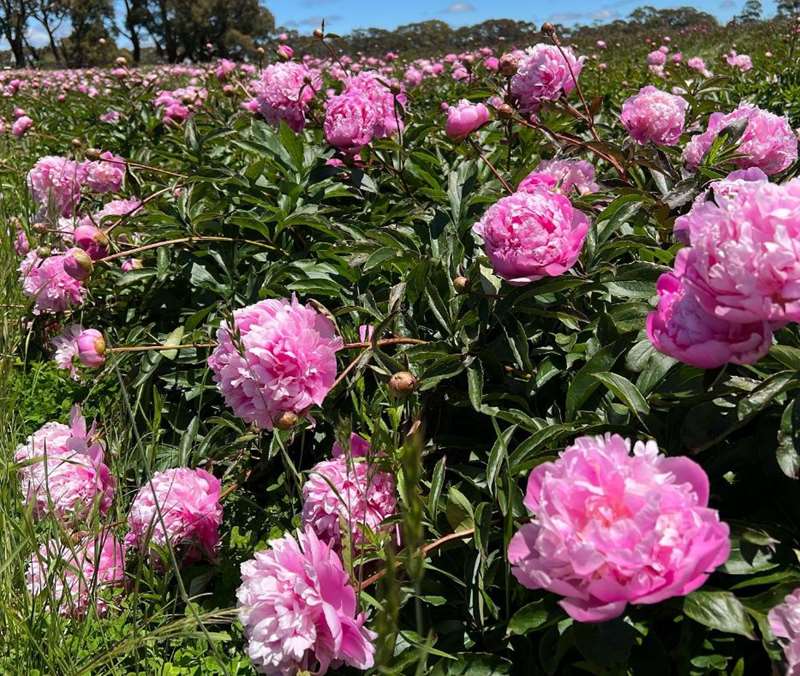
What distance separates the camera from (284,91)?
204 cm

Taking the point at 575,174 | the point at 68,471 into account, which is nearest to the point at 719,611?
the point at 575,174

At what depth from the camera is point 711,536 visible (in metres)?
0.67

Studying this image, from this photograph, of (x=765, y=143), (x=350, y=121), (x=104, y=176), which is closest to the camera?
(x=765, y=143)

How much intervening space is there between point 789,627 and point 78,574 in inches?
39.0

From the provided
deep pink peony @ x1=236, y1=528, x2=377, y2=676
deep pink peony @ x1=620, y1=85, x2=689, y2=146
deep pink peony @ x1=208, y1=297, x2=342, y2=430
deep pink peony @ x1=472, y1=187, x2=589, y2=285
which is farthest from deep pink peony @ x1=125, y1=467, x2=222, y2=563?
deep pink peony @ x1=620, y1=85, x2=689, y2=146

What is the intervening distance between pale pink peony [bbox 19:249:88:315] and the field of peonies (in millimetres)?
12

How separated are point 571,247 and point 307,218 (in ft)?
2.78

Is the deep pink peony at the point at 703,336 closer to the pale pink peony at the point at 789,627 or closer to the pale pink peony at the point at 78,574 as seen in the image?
the pale pink peony at the point at 789,627

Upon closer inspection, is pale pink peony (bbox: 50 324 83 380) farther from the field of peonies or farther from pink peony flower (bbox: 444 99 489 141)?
pink peony flower (bbox: 444 99 489 141)

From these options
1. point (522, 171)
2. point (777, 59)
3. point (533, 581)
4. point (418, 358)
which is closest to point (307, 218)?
point (522, 171)

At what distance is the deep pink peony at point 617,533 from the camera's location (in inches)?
26.3

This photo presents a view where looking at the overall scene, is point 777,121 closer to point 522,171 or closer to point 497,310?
point 522,171

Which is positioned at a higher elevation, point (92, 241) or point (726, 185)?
point (726, 185)

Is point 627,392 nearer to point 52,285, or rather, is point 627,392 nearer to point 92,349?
point 92,349
